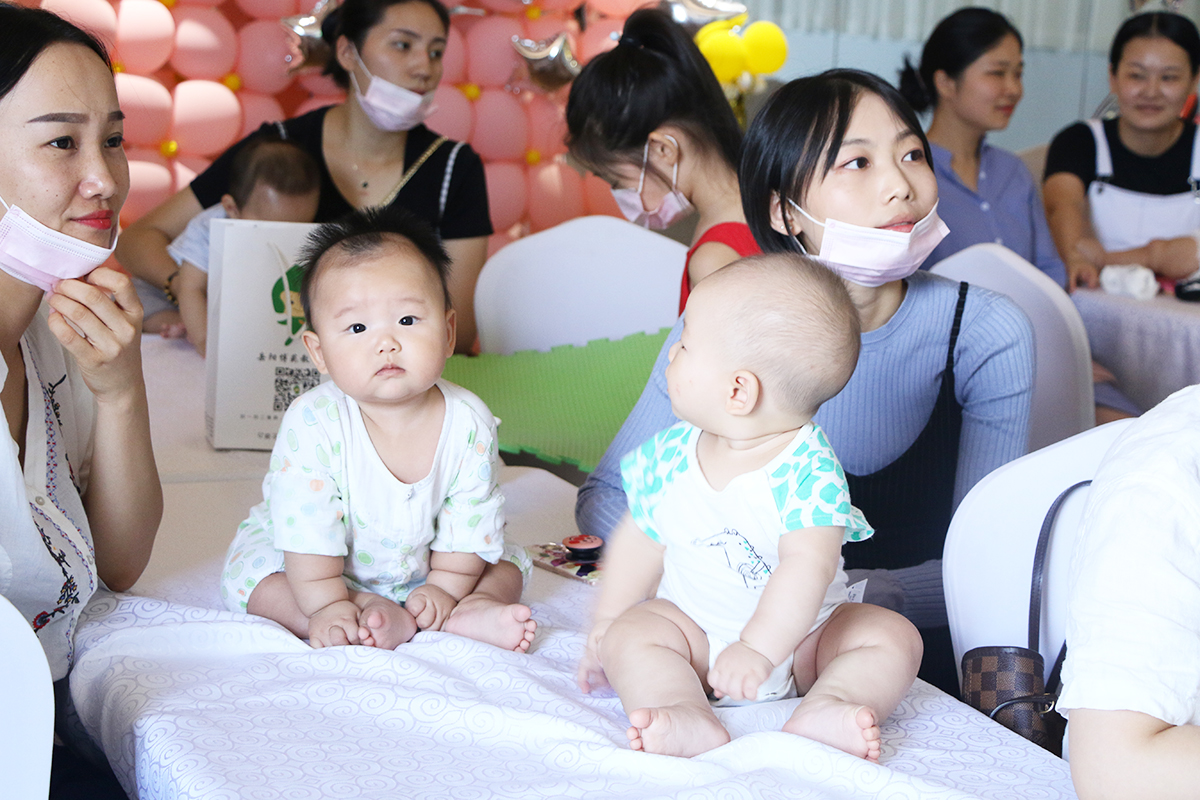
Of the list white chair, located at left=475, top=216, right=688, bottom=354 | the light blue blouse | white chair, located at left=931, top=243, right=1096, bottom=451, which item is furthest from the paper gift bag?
the light blue blouse

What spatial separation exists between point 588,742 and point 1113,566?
506 mm

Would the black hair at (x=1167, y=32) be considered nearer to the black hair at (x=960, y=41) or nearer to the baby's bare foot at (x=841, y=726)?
the black hair at (x=960, y=41)

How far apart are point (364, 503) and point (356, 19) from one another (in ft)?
6.17

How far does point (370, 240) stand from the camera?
4.32 ft

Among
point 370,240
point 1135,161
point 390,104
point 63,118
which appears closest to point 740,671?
point 370,240

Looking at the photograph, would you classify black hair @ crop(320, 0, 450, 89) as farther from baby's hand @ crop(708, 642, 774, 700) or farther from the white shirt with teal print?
baby's hand @ crop(708, 642, 774, 700)

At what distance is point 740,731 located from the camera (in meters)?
1.07

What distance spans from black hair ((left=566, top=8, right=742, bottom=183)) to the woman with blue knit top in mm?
417

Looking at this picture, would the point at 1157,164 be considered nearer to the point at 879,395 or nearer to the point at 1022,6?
the point at 1022,6

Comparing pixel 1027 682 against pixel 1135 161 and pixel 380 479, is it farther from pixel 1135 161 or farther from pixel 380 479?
pixel 1135 161

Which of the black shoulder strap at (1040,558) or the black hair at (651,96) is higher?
the black hair at (651,96)

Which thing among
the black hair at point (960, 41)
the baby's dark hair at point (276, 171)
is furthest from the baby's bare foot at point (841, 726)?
the black hair at point (960, 41)

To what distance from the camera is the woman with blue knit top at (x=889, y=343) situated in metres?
1.50

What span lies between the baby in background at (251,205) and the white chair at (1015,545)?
192 cm
